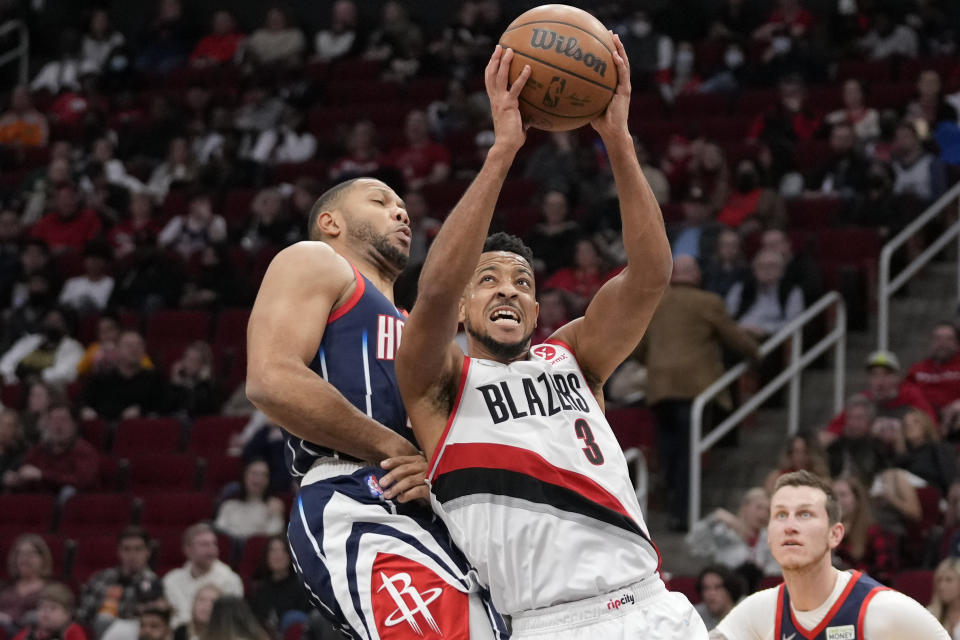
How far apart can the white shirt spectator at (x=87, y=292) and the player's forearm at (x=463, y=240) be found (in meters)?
10.2

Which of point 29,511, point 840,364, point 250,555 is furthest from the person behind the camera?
point 29,511

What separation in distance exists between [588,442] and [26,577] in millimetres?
6784

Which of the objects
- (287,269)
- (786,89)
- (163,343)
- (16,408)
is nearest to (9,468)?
(16,408)

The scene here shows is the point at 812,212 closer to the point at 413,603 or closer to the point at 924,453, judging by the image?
the point at 924,453

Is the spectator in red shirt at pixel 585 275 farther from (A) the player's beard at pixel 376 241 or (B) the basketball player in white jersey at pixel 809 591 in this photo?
(A) the player's beard at pixel 376 241

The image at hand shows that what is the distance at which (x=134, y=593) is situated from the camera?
9555 mm

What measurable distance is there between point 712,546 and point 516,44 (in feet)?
18.3

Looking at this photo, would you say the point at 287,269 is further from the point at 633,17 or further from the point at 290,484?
the point at 633,17

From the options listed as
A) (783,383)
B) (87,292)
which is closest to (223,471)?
(87,292)

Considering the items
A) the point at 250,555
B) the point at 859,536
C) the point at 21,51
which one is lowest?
the point at 250,555

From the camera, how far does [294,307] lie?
440 centimetres

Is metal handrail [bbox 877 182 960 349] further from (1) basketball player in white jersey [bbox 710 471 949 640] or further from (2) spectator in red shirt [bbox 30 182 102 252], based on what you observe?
(2) spectator in red shirt [bbox 30 182 102 252]

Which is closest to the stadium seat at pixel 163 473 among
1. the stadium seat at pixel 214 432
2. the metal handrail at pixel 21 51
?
the stadium seat at pixel 214 432

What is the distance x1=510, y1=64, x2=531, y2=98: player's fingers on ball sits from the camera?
159 inches
